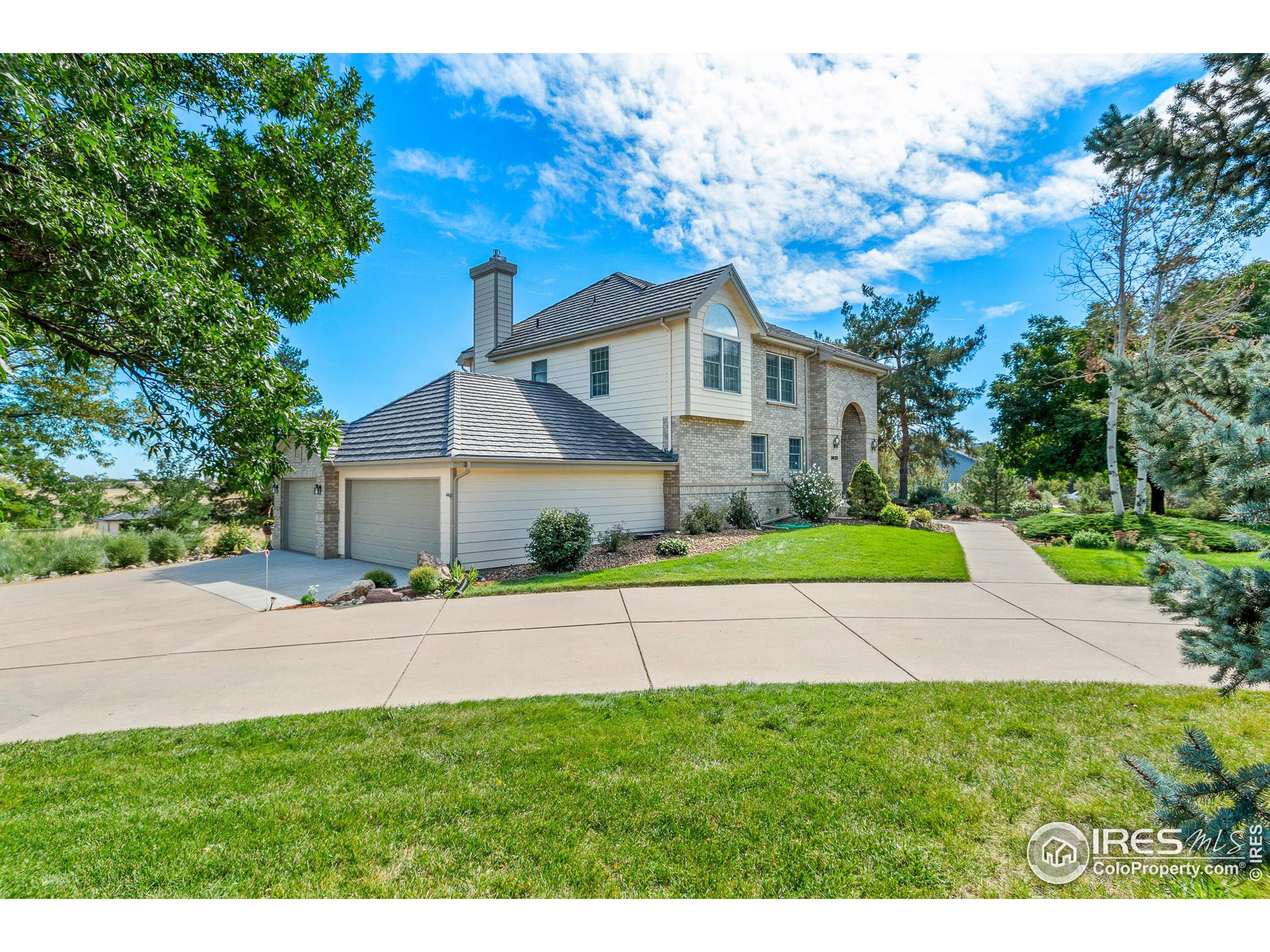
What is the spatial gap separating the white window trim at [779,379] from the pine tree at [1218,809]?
16.4m

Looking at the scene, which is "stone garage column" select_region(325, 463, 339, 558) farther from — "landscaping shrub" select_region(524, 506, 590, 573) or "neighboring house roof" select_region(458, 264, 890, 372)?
"neighboring house roof" select_region(458, 264, 890, 372)

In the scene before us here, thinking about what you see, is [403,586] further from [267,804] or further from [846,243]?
[846,243]

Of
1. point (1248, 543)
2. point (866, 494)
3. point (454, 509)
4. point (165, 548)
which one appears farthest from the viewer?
point (866, 494)

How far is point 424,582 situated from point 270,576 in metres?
4.72

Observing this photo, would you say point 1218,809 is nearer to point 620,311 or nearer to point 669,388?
point 669,388

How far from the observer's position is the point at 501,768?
345 cm

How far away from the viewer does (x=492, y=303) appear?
19234 millimetres

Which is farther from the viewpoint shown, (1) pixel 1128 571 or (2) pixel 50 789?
(1) pixel 1128 571

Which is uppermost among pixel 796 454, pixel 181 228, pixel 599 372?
pixel 599 372

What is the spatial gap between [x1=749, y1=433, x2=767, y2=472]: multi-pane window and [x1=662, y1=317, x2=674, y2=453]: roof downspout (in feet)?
12.5

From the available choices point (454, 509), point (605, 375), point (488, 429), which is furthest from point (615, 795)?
point (605, 375)

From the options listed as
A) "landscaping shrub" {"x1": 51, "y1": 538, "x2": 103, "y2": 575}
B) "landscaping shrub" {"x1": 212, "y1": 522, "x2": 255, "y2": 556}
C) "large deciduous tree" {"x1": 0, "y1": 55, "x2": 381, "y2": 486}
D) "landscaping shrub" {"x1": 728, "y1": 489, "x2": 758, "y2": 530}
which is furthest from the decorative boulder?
"landscaping shrub" {"x1": 728, "y1": 489, "x2": 758, "y2": 530}
